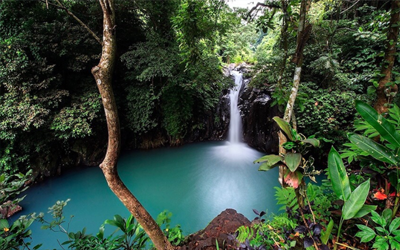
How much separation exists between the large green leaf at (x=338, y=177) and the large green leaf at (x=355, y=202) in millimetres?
39

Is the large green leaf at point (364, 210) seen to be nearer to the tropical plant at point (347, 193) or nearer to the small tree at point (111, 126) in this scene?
the tropical plant at point (347, 193)

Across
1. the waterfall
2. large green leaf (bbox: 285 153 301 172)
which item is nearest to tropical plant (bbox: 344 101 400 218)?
large green leaf (bbox: 285 153 301 172)

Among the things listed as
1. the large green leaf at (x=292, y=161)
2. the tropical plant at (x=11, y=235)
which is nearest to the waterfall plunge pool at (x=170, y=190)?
the tropical plant at (x=11, y=235)

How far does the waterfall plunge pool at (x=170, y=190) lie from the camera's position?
3.65 m

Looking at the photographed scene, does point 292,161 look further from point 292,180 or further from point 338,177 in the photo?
point 338,177

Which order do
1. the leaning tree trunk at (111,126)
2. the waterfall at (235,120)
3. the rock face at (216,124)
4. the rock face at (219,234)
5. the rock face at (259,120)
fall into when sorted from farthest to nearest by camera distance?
the rock face at (216,124) → the waterfall at (235,120) → the rock face at (259,120) → the rock face at (219,234) → the leaning tree trunk at (111,126)

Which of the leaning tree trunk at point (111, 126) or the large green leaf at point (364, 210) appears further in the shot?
the leaning tree trunk at point (111, 126)

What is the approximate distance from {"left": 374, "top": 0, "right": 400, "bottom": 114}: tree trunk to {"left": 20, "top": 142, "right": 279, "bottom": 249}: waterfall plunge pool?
8.87ft

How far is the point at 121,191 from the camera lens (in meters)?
1.62

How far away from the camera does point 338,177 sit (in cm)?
96

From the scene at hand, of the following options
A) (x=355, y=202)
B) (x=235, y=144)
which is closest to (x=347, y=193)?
(x=355, y=202)

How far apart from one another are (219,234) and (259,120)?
465cm

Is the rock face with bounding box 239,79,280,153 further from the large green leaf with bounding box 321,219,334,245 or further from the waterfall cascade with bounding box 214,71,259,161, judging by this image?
the large green leaf with bounding box 321,219,334,245

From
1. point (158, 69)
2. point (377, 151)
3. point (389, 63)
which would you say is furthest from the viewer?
point (158, 69)
